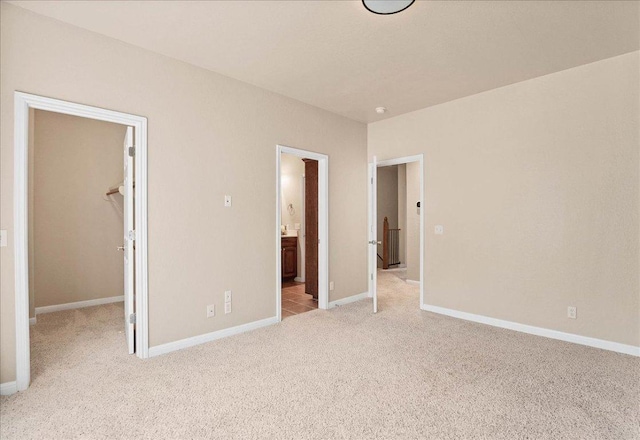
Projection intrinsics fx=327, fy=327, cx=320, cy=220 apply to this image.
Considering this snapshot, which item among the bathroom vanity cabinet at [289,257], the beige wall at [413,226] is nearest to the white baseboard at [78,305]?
the bathroom vanity cabinet at [289,257]

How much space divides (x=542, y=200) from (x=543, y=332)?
1365mm

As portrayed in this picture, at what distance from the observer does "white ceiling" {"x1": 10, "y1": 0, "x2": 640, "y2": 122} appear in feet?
7.49

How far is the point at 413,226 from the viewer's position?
6223mm

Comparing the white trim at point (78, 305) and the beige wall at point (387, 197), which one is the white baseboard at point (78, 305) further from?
the beige wall at point (387, 197)

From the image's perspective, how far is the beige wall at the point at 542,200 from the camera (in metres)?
2.96

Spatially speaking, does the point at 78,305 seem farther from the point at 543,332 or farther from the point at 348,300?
the point at 543,332

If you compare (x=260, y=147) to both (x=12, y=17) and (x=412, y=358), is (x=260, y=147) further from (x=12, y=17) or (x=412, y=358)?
(x=412, y=358)

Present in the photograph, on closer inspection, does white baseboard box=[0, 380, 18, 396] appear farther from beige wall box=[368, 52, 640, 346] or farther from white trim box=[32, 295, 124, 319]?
beige wall box=[368, 52, 640, 346]

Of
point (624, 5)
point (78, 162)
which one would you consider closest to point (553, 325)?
point (624, 5)

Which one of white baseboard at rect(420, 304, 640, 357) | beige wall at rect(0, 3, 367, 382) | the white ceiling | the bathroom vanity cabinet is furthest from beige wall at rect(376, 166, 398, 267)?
the white ceiling

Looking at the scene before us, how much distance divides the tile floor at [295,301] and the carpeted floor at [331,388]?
79 cm

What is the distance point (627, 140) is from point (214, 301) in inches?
162

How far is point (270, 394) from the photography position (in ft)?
7.42

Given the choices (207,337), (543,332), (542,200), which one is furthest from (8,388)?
(542,200)
